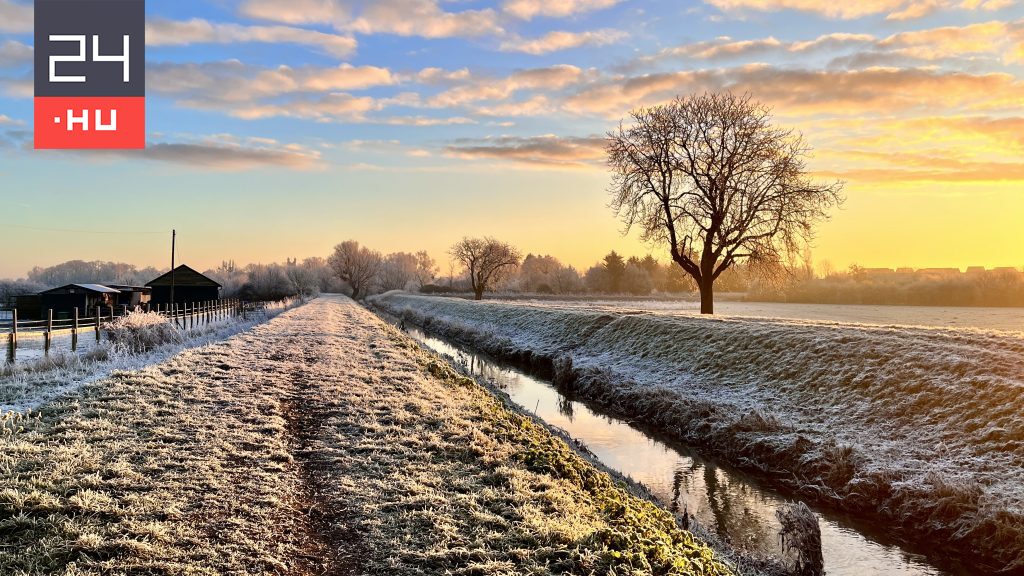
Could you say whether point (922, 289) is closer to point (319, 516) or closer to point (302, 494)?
point (302, 494)

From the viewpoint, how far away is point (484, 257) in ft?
264

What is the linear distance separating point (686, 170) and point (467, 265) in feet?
188

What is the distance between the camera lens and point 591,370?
18.8 meters

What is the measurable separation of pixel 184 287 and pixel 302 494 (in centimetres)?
6587

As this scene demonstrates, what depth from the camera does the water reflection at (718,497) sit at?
7.41 meters

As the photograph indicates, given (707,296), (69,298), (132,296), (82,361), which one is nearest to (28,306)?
(132,296)

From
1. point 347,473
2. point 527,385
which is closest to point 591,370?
point 527,385

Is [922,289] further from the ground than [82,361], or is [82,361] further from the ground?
[922,289]

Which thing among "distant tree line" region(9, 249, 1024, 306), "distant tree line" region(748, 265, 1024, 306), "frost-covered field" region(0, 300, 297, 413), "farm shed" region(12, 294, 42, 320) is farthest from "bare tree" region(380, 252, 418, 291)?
"frost-covered field" region(0, 300, 297, 413)

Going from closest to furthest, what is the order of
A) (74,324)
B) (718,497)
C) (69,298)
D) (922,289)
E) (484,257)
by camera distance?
(718,497), (74,324), (922,289), (69,298), (484,257)

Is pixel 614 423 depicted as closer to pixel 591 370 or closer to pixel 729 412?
pixel 729 412

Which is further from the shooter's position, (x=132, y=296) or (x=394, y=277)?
(x=394, y=277)

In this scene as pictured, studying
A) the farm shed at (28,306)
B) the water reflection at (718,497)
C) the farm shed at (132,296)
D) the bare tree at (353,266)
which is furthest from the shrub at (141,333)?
the bare tree at (353,266)

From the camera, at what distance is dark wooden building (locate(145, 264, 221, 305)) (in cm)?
6319
